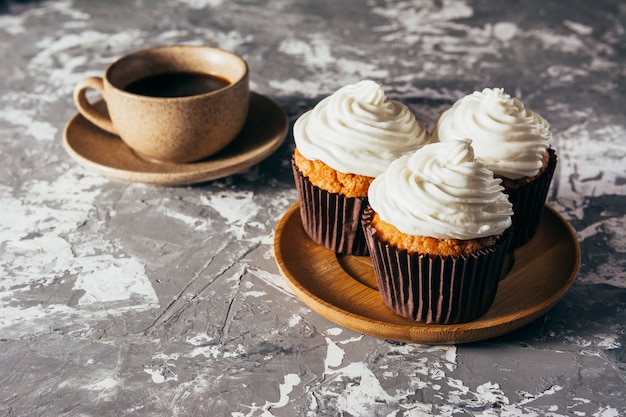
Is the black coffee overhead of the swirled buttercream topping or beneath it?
beneath

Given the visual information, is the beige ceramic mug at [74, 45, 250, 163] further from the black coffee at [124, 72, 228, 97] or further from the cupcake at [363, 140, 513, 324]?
the cupcake at [363, 140, 513, 324]

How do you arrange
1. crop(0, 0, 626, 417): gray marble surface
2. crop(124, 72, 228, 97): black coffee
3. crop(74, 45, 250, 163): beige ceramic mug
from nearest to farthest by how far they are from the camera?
crop(0, 0, 626, 417): gray marble surface → crop(74, 45, 250, 163): beige ceramic mug → crop(124, 72, 228, 97): black coffee

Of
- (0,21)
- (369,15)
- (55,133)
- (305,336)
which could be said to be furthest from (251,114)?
(0,21)

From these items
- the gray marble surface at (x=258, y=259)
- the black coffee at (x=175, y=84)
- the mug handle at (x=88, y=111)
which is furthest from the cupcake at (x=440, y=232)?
the mug handle at (x=88, y=111)

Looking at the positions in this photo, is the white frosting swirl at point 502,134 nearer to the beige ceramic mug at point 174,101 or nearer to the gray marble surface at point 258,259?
the gray marble surface at point 258,259

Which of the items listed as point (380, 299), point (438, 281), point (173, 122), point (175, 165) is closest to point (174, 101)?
point (173, 122)

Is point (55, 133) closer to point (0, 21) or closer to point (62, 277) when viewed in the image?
point (62, 277)

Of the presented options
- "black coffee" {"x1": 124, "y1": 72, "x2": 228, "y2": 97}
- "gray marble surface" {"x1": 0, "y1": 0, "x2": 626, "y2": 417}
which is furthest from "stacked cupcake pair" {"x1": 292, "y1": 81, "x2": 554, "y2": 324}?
"black coffee" {"x1": 124, "y1": 72, "x2": 228, "y2": 97}

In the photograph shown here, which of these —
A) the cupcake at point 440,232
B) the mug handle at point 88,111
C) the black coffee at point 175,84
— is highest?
the cupcake at point 440,232
